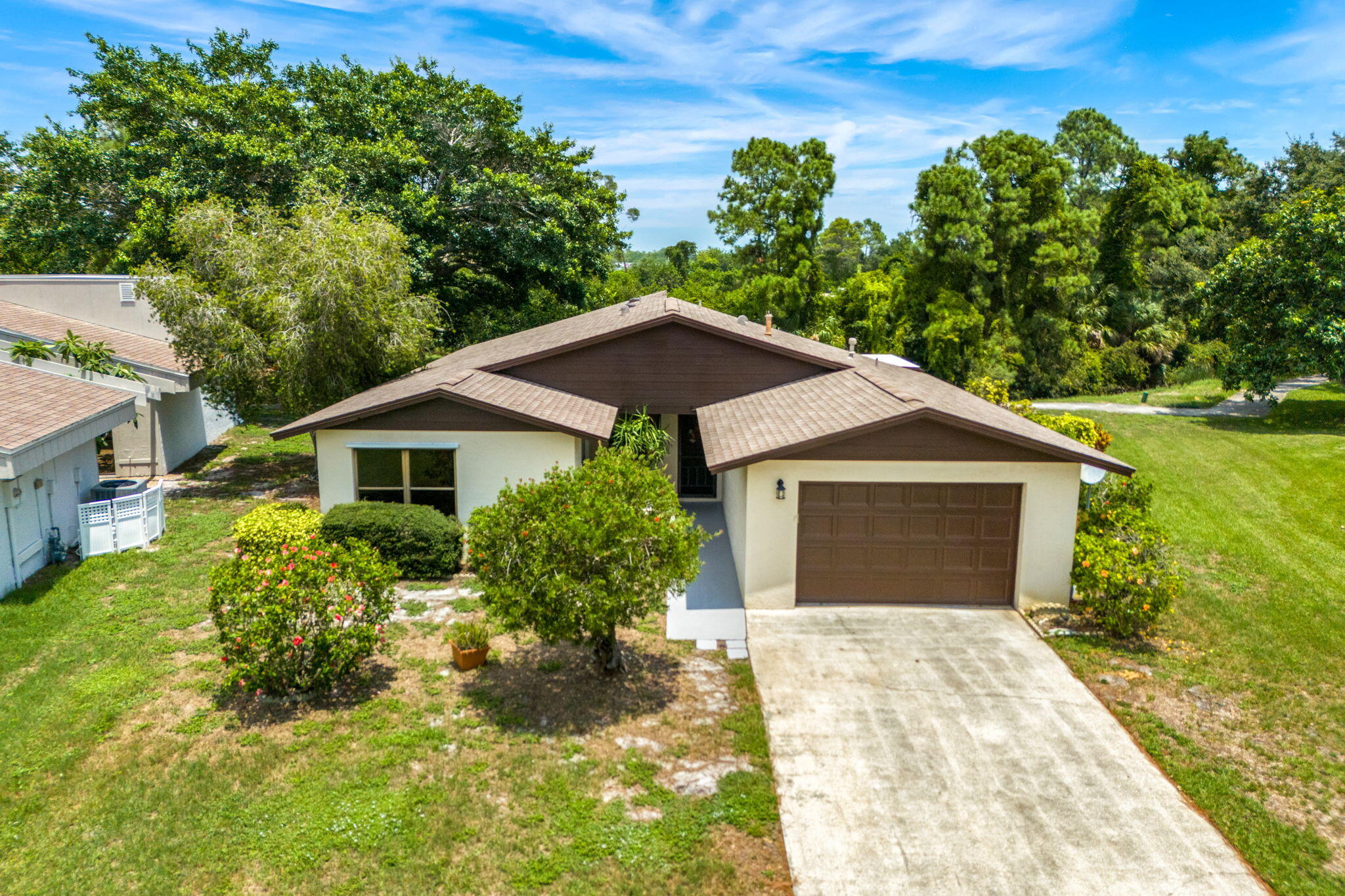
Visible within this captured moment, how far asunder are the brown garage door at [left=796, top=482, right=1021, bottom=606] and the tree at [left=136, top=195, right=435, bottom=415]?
11.9 meters

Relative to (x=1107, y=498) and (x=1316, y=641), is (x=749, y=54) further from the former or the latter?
(x=1316, y=641)

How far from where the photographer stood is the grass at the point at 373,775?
713 cm

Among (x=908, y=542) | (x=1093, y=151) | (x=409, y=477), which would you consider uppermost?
(x=1093, y=151)

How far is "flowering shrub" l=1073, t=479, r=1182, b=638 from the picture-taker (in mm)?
11531

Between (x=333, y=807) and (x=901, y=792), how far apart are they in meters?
5.60

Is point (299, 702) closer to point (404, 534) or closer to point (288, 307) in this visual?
point (404, 534)

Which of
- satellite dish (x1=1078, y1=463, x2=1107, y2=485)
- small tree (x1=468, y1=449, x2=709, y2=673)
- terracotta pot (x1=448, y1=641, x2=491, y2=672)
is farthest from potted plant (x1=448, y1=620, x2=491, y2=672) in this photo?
satellite dish (x1=1078, y1=463, x2=1107, y2=485)

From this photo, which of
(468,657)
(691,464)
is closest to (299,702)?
(468,657)

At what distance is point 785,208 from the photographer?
45.1 metres

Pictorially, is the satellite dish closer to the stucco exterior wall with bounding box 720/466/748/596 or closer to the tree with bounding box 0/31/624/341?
the stucco exterior wall with bounding box 720/466/748/596

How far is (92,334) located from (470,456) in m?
14.9

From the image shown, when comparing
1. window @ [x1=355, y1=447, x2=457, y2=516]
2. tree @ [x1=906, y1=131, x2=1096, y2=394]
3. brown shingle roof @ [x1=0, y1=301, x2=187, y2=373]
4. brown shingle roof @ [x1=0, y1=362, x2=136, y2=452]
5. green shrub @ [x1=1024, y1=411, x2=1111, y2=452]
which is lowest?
window @ [x1=355, y1=447, x2=457, y2=516]

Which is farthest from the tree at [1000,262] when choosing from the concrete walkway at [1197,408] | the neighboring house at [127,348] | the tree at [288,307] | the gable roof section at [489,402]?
the neighboring house at [127,348]

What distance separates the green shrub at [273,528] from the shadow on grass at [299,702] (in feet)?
12.8
